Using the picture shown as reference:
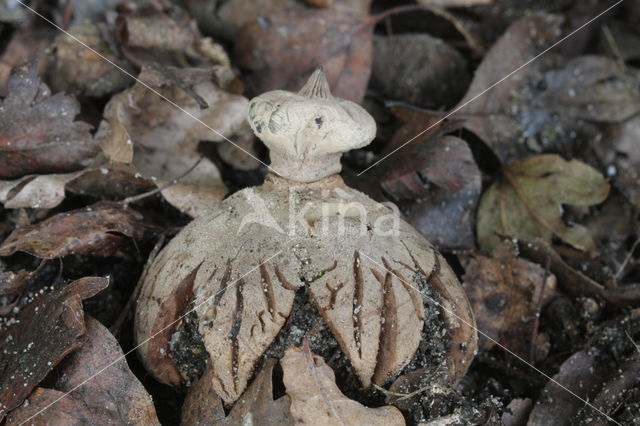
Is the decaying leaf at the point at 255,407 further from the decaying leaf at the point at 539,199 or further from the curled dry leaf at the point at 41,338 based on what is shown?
the decaying leaf at the point at 539,199

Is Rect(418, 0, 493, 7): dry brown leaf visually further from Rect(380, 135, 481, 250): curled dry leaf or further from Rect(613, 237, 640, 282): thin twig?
Rect(613, 237, 640, 282): thin twig

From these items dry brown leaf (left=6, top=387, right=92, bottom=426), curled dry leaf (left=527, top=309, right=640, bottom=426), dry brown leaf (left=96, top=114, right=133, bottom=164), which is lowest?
dry brown leaf (left=6, top=387, right=92, bottom=426)

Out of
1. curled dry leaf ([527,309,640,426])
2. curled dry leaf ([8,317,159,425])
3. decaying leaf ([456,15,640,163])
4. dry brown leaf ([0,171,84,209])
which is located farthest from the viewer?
decaying leaf ([456,15,640,163])

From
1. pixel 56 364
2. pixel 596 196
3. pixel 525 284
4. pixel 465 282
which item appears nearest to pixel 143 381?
pixel 56 364

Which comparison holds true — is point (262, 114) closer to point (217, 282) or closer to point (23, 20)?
point (217, 282)

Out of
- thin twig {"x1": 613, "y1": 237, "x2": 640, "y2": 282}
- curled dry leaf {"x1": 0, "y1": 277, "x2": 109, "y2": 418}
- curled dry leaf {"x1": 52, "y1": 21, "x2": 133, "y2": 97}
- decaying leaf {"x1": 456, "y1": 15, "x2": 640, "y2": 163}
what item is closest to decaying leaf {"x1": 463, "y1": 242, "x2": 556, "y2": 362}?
thin twig {"x1": 613, "y1": 237, "x2": 640, "y2": 282}

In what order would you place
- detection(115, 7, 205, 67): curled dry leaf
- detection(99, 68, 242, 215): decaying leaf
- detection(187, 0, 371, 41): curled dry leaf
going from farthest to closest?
detection(187, 0, 371, 41): curled dry leaf, detection(115, 7, 205, 67): curled dry leaf, detection(99, 68, 242, 215): decaying leaf

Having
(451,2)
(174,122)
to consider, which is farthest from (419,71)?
(174,122)
